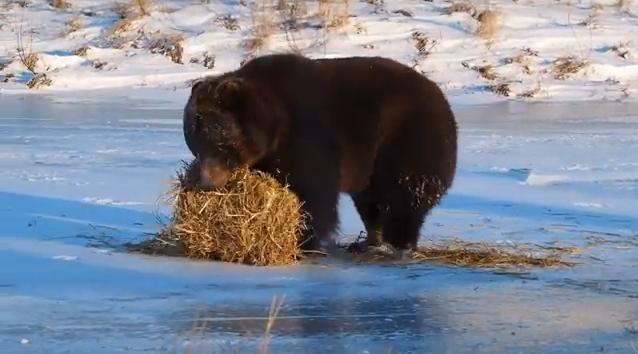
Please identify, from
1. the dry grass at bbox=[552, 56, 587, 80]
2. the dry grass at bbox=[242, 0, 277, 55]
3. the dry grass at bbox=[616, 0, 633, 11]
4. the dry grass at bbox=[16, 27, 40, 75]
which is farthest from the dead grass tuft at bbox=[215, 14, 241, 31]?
the dry grass at bbox=[616, 0, 633, 11]

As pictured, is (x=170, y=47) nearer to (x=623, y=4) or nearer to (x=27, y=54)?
(x=27, y=54)

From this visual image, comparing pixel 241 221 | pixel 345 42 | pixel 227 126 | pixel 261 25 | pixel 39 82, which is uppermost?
pixel 227 126

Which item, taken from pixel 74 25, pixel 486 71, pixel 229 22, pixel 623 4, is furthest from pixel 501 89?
pixel 74 25

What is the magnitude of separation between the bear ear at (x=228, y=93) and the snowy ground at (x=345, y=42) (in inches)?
390

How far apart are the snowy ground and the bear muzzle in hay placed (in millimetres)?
9778

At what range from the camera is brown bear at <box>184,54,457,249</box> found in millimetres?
6715

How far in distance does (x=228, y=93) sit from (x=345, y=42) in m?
12.5

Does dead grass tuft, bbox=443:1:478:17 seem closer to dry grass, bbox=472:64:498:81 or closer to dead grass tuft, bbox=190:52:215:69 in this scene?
dry grass, bbox=472:64:498:81

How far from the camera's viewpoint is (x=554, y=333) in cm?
528

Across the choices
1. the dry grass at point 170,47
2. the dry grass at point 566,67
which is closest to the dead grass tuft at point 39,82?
the dry grass at point 170,47

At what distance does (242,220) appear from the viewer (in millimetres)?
6746

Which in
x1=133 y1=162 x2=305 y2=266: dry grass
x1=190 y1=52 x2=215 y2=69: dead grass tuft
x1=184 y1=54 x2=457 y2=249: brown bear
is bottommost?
x1=190 y1=52 x2=215 y2=69: dead grass tuft

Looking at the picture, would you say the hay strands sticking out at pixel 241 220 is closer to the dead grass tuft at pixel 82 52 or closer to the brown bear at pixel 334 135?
the brown bear at pixel 334 135

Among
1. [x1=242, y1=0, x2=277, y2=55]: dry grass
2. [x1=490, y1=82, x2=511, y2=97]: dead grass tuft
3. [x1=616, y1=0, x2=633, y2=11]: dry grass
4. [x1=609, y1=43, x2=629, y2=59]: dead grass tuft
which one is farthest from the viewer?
[x1=616, y1=0, x2=633, y2=11]: dry grass
